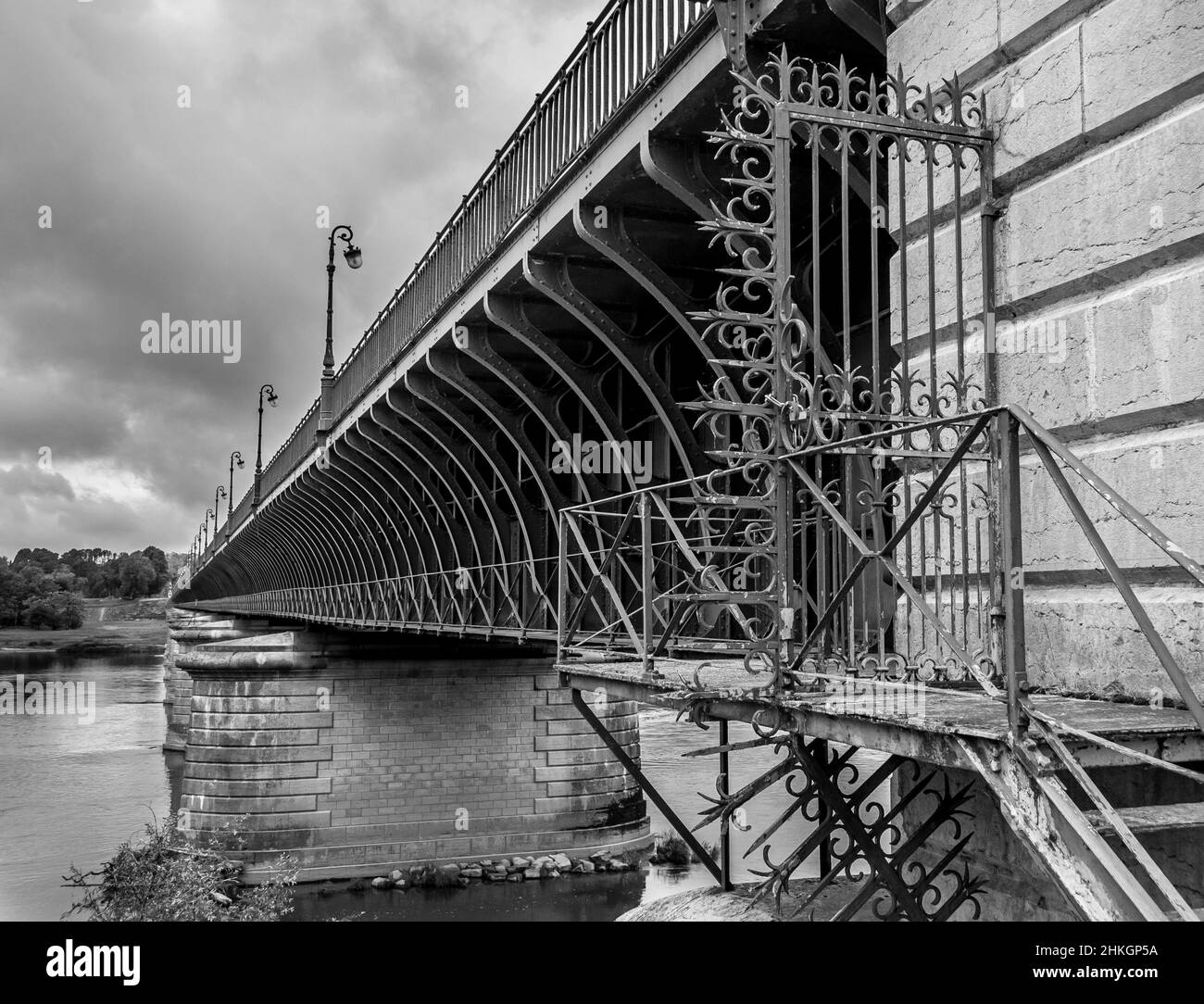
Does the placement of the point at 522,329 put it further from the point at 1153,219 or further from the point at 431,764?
the point at 431,764

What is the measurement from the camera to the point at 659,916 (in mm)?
5855

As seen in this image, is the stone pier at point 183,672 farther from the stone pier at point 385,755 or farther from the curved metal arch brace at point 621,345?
the curved metal arch brace at point 621,345

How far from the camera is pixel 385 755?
869 inches

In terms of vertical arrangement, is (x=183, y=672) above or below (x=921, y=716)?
below

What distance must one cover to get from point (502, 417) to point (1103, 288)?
9.91 m

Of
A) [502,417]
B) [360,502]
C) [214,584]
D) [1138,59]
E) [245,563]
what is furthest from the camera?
[214,584]

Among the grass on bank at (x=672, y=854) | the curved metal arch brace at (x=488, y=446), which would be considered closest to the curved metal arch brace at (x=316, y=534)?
the grass on bank at (x=672, y=854)

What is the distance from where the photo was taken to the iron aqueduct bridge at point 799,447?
147 inches

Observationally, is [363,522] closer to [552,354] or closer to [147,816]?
[147,816]

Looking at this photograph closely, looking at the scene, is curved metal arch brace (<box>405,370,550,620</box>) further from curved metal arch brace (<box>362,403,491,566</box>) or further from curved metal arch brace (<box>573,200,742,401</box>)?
curved metal arch brace (<box>573,200,742,401</box>)

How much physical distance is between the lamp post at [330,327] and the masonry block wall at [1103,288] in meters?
17.8

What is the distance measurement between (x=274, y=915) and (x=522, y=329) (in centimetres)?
1175

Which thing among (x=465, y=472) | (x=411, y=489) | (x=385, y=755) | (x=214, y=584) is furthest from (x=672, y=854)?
(x=214, y=584)
